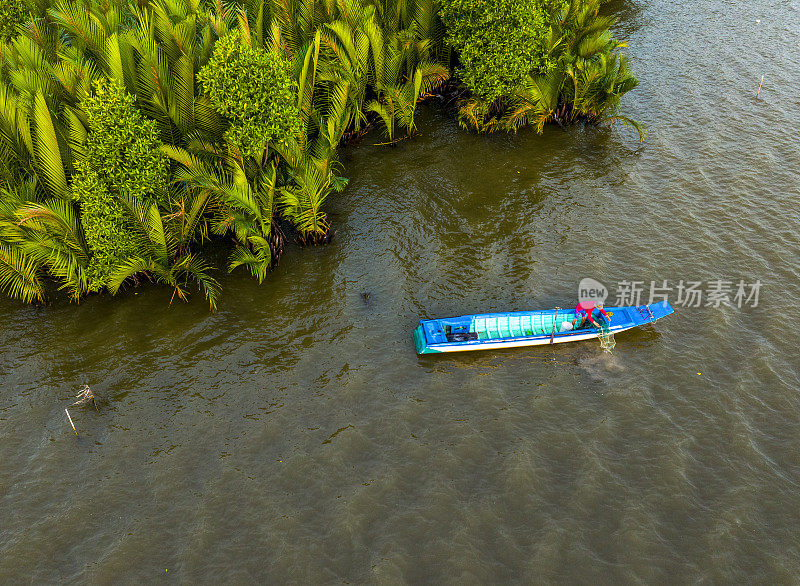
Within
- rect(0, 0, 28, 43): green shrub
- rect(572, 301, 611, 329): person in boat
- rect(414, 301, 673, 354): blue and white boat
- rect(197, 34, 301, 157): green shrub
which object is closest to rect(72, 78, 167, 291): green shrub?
rect(197, 34, 301, 157): green shrub

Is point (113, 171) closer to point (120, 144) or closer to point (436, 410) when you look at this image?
point (120, 144)

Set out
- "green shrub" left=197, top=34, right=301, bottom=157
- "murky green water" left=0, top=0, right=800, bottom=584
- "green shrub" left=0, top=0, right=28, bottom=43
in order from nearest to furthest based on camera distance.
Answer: "murky green water" left=0, top=0, right=800, bottom=584, "green shrub" left=197, top=34, right=301, bottom=157, "green shrub" left=0, top=0, right=28, bottom=43

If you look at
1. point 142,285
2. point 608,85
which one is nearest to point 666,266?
point 608,85

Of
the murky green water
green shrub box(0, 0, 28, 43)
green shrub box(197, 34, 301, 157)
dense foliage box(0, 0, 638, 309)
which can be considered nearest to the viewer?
the murky green water

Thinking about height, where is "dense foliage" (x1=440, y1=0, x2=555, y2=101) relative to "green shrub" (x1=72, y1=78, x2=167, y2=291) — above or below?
above

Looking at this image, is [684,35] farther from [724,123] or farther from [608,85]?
[608,85]

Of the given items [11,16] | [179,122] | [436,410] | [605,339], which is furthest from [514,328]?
[11,16]

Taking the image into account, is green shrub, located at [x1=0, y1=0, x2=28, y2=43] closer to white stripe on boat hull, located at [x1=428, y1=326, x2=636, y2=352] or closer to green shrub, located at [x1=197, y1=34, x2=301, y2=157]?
green shrub, located at [x1=197, y1=34, x2=301, y2=157]

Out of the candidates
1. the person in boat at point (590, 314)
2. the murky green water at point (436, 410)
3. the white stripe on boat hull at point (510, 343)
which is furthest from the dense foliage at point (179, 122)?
the person in boat at point (590, 314)

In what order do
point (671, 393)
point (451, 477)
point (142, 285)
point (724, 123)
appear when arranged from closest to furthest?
point (451, 477), point (671, 393), point (142, 285), point (724, 123)
